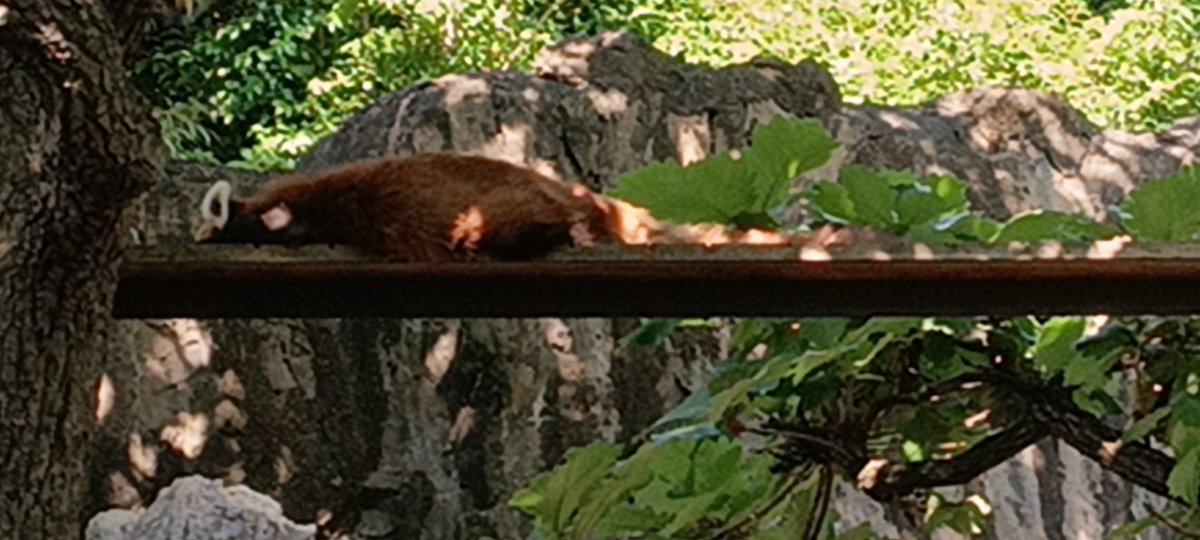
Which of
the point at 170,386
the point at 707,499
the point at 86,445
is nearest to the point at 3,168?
the point at 86,445

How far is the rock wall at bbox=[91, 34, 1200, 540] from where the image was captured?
298 centimetres

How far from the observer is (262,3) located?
262 inches

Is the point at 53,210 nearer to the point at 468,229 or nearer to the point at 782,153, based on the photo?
the point at 782,153

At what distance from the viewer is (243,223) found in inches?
70.9

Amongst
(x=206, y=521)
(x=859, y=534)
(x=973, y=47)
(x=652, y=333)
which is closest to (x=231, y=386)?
(x=206, y=521)

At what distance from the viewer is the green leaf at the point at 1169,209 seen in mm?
1090

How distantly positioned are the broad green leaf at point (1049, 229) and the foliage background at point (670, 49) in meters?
5.06

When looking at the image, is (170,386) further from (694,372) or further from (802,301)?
(802,301)

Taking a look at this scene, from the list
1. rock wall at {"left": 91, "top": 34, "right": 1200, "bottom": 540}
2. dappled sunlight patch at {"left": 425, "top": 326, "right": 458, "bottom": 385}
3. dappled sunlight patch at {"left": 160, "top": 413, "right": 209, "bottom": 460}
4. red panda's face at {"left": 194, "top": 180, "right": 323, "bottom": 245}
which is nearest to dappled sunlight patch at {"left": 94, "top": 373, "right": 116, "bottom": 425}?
rock wall at {"left": 91, "top": 34, "right": 1200, "bottom": 540}

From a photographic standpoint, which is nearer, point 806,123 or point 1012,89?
point 806,123

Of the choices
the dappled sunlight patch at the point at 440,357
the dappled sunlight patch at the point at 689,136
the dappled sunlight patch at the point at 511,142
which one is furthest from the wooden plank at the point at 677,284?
the dappled sunlight patch at the point at 689,136

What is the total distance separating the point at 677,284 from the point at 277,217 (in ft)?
2.60

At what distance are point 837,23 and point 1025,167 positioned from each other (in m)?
3.37

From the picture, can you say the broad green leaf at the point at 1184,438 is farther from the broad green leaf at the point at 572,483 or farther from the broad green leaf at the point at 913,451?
the broad green leaf at the point at 572,483
